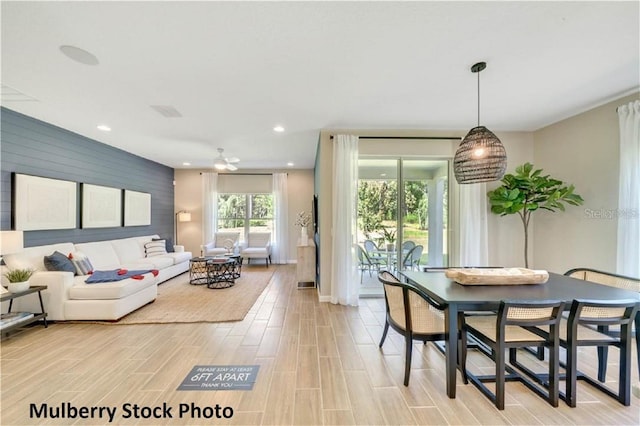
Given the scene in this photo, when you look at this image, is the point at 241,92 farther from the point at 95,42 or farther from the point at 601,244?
the point at 601,244

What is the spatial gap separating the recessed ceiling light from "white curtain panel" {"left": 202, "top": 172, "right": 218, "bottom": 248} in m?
5.46

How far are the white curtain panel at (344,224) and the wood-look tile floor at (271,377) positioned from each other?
77 cm

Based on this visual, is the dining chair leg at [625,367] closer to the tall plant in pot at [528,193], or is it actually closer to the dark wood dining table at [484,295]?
the dark wood dining table at [484,295]

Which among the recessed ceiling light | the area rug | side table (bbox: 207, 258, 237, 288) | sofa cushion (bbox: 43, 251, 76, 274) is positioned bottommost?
the area rug

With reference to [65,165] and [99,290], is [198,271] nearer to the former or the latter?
[99,290]

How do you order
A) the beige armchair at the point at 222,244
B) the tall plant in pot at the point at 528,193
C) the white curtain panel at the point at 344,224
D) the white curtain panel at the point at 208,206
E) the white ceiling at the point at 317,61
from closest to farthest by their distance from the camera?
the white ceiling at the point at 317,61 < the tall plant in pot at the point at 528,193 < the white curtain panel at the point at 344,224 < the beige armchair at the point at 222,244 < the white curtain panel at the point at 208,206

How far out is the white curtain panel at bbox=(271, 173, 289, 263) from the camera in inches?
307

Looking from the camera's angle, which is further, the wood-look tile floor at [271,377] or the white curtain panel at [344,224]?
the white curtain panel at [344,224]

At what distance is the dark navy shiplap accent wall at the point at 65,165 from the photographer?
3.48 m

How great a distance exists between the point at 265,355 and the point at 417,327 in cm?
148

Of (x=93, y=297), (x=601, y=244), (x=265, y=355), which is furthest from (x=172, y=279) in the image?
(x=601, y=244)

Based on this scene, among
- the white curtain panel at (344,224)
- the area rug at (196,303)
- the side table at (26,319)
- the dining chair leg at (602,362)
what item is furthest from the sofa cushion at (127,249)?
the dining chair leg at (602,362)

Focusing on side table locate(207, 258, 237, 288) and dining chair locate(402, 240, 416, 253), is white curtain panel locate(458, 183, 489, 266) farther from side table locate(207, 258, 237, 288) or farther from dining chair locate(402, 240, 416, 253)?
side table locate(207, 258, 237, 288)

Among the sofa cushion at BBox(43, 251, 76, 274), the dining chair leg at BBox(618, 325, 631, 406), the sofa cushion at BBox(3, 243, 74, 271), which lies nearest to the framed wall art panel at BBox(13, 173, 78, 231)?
the sofa cushion at BBox(3, 243, 74, 271)
